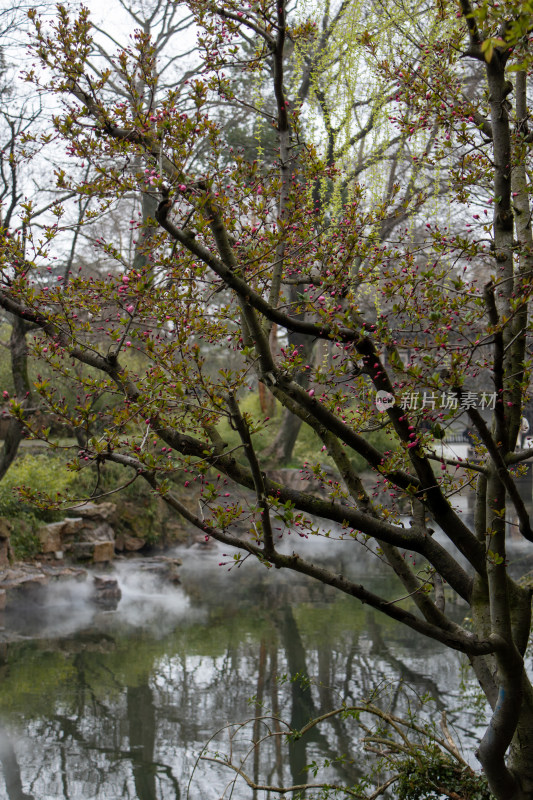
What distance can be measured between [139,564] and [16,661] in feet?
11.7

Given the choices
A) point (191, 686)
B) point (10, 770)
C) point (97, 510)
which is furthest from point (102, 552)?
point (10, 770)

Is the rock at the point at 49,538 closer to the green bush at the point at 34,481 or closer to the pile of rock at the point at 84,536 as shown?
the pile of rock at the point at 84,536

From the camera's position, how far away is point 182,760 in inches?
192

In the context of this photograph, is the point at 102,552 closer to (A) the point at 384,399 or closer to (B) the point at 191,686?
(B) the point at 191,686

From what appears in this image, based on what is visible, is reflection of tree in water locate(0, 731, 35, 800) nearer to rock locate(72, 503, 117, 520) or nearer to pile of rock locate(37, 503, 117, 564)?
pile of rock locate(37, 503, 117, 564)

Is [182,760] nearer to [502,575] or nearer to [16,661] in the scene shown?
[16,661]

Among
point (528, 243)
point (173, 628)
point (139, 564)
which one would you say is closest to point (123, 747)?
point (173, 628)

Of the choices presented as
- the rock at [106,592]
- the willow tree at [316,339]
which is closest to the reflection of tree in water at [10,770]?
the willow tree at [316,339]

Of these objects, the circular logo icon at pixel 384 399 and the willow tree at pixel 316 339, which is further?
the circular logo icon at pixel 384 399

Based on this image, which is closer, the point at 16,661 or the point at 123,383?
the point at 123,383

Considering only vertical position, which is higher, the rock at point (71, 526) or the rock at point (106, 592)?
the rock at point (71, 526)

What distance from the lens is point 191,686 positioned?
247 inches

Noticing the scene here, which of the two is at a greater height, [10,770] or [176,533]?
[176,533]

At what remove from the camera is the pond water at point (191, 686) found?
186 inches
